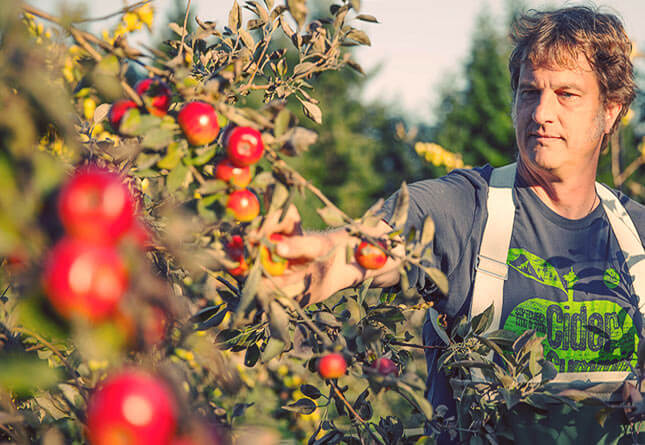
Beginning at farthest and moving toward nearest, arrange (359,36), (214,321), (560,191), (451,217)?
(560,191)
(451,217)
(359,36)
(214,321)

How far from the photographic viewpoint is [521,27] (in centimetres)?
195

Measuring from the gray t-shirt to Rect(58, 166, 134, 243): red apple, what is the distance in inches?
39.0

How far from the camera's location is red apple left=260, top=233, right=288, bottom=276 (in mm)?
807

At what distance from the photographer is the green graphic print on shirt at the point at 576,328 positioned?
152cm

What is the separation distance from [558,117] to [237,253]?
129 centimetres

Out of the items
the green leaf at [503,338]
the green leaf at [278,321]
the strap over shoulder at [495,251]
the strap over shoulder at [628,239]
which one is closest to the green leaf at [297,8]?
the green leaf at [278,321]

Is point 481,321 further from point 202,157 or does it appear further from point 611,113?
point 611,113

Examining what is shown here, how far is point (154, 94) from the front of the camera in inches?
28.5

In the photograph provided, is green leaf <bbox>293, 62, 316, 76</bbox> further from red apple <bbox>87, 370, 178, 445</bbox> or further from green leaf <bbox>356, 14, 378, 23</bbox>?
red apple <bbox>87, 370, 178, 445</bbox>

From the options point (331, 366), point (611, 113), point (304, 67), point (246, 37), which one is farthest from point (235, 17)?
point (611, 113)

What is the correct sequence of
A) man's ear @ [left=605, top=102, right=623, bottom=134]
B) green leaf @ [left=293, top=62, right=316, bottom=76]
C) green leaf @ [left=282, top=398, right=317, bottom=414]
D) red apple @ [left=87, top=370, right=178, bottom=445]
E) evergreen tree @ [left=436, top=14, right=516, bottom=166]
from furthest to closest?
evergreen tree @ [left=436, top=14, right=516, bottom=166] < man's ear @ [left=605, top=102, right=623, bottom=134] < green leaf @ [left=282, top=398, right=317, bottom=414] < green leaf @ [left=293, top=62, right=316, bottom=76] < red apple @ [left=87, top=370, right=178, bottom=445]

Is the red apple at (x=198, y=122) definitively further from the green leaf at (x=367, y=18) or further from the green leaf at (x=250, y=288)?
the green leaf at (x=367, y=18)

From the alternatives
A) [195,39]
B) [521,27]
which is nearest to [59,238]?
[195,39]

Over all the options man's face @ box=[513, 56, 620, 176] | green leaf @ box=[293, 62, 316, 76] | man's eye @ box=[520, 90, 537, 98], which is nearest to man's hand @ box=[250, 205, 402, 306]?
green leaf @ box=[293, 62, 316, 76]
